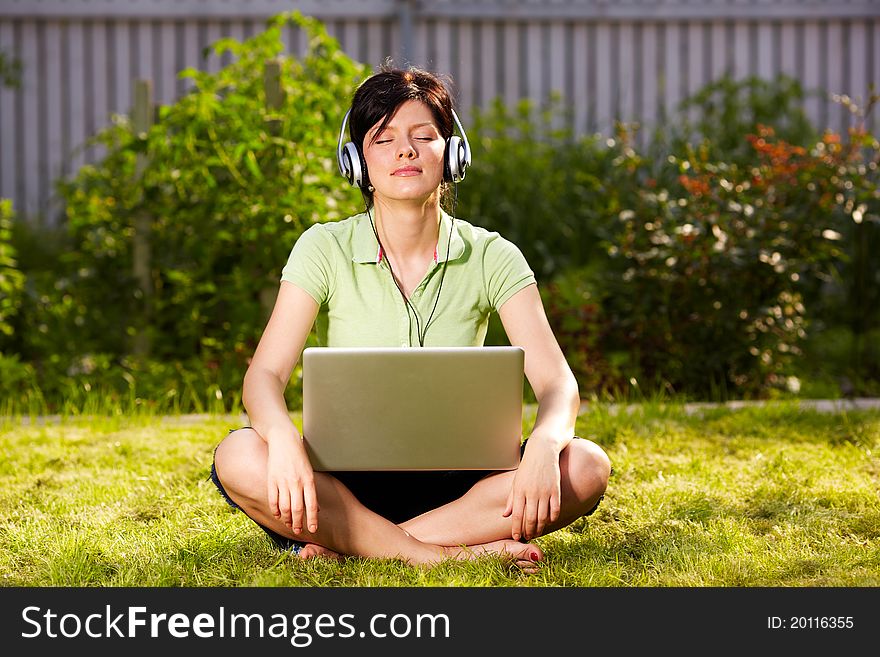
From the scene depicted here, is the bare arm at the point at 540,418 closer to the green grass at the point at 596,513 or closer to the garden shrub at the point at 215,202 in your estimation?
the green grass at the point at 596,513

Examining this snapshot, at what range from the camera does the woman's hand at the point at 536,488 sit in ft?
7.06

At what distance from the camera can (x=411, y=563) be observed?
2328 millimetres

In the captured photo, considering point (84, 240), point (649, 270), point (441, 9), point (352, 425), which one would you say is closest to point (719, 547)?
point (352, 425)

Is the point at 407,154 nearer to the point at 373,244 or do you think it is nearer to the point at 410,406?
the point at 373,244

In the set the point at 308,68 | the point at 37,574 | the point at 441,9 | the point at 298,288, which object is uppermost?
the point at 441,9

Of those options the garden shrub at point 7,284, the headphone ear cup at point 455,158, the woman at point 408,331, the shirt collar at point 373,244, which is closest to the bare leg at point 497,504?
the woman at point 408,331

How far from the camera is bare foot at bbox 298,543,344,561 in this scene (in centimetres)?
235

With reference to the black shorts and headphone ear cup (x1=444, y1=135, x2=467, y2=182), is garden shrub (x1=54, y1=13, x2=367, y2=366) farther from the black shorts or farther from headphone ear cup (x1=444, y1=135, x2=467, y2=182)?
the black shorts

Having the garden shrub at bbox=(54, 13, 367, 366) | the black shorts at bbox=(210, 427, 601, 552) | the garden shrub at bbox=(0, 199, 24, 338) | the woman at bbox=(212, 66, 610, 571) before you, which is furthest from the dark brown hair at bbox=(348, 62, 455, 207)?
the garden shrub at bbox=(0, 199, 24, 338)

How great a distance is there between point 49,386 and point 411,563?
2.89 meters

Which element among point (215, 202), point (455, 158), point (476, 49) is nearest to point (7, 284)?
point (215, 202)
